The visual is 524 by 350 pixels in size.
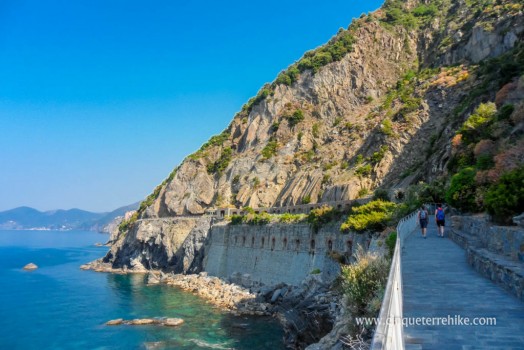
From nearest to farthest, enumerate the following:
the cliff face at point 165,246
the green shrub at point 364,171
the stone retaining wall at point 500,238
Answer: the stone retaining wall at point 500,238 < the green shrub at point 364,171 < the cliff face at point 165,246

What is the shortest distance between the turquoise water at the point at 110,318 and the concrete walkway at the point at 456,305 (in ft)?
50.5

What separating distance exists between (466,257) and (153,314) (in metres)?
28.2

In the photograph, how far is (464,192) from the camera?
20734mm

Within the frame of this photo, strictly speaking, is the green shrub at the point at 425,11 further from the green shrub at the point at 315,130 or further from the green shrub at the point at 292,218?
the green shrub at the point at 292,218

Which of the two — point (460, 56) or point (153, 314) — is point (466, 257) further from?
point (460, 56)

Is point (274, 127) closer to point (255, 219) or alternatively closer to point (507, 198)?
point (255, 219)

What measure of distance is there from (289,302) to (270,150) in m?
41.7

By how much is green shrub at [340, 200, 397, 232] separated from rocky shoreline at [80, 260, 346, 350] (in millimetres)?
4499

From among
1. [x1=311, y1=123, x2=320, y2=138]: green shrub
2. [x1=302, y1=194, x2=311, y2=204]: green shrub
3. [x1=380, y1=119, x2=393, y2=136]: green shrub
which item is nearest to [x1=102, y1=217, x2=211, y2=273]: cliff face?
[x1=302, y1=194, x2=311, y2=204]: green shrub

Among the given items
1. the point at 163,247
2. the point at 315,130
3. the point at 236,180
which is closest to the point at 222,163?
the point at 236,180

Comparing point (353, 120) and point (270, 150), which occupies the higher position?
point (353, 120)

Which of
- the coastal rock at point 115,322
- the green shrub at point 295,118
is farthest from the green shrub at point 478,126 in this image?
the green shrub at point 295,118

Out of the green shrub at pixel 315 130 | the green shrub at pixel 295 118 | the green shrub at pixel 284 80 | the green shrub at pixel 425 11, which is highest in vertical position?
the green shrub at pixel 425 11

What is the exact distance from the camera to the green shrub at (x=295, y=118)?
228ft
